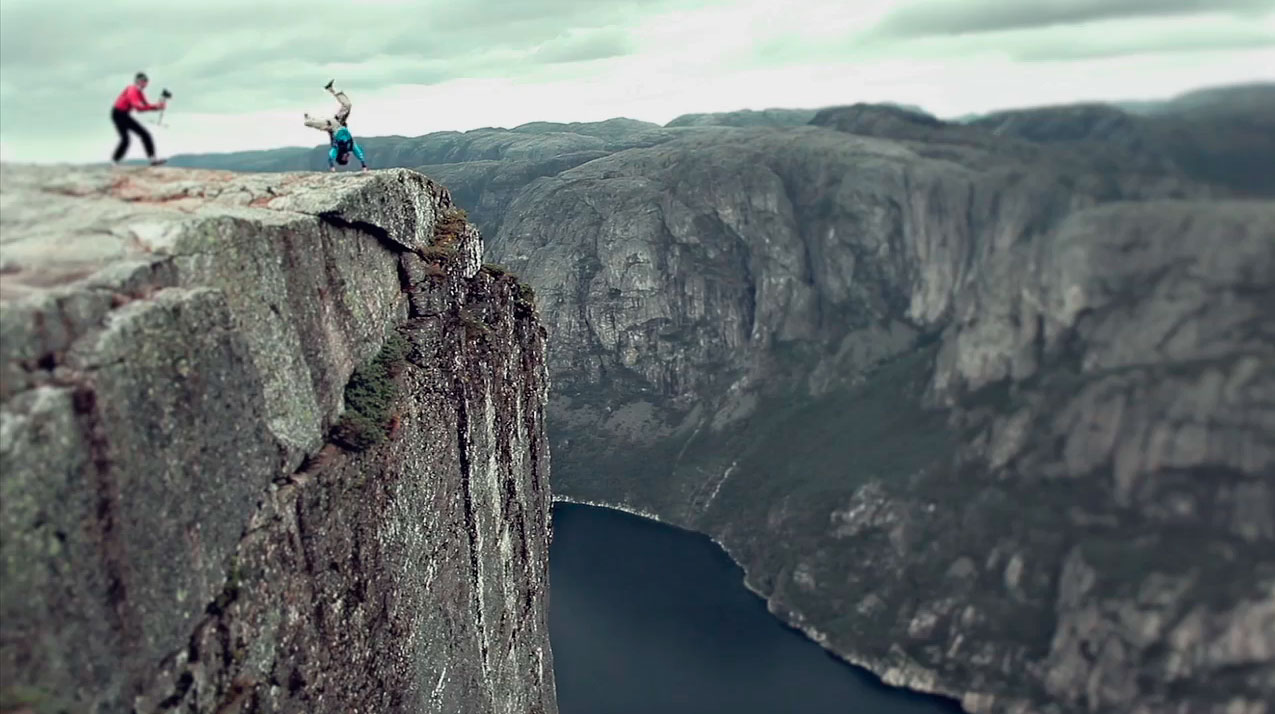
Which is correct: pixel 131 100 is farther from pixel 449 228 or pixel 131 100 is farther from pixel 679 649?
pixel 679 649

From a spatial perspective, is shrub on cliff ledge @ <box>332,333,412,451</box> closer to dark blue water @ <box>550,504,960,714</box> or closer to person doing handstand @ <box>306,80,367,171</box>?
person doing handstand @ <box>306,80,367,171</box>

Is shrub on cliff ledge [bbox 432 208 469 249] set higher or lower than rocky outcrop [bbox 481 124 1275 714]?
higher

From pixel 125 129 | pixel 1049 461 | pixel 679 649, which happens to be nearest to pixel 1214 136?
pixel 125 129

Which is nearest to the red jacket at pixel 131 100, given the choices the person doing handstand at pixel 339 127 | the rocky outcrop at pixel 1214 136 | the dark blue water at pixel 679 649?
the person doing handstand at pixel 339 127

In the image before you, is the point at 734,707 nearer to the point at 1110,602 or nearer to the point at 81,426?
the point at 1110,602

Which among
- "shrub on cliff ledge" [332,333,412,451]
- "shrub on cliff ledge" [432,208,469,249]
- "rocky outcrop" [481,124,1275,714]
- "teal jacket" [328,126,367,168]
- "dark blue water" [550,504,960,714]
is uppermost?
"teal jacket" [328,126,367,168]

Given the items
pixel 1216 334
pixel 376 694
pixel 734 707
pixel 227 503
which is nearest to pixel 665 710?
pixel 734 707

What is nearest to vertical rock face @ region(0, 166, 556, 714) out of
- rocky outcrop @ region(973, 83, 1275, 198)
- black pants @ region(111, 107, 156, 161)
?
black pants @ region(111, 107, 156, 161)
